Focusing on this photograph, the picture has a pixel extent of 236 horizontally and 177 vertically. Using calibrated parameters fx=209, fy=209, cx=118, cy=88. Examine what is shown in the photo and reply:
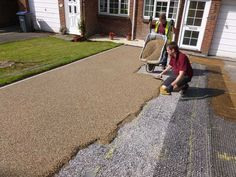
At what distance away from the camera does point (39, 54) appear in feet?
30.2

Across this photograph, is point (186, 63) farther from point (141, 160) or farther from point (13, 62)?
point (13, 62)

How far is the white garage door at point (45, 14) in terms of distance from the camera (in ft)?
47.2

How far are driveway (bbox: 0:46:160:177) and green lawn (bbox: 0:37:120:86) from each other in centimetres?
61

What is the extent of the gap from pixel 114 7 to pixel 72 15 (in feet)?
9.21

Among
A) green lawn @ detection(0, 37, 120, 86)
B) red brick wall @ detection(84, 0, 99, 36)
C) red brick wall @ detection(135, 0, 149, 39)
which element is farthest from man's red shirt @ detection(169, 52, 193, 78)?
red brick wall @ detection(84, 0, 99, 36)

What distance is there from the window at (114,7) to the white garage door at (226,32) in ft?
18.3

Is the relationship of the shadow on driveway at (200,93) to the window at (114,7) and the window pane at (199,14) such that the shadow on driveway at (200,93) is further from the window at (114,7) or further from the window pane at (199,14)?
the window at (114,7)

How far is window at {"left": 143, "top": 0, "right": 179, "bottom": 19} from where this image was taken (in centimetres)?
1159

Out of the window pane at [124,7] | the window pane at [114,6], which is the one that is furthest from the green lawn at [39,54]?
the window pane at [114,6]

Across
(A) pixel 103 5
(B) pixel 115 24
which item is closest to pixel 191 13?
(B) pixel 115 24

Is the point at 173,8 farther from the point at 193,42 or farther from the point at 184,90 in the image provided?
the point at 184,90

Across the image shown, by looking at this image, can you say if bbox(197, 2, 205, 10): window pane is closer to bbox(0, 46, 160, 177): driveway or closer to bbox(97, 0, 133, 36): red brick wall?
bbox(97, 0, 133, 36): red brick wall

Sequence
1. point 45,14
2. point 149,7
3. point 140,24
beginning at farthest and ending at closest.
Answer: point 45,14 < point 140,24 < point 149,7

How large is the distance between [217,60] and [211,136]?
23.6 ft
